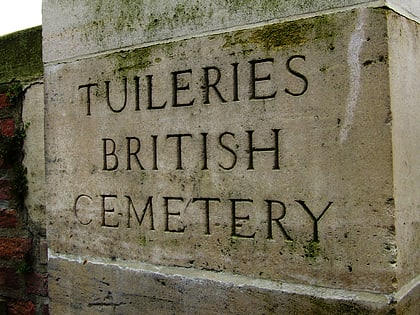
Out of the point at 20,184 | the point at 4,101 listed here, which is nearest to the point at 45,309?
the point at 20,184

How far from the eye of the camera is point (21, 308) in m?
2.77

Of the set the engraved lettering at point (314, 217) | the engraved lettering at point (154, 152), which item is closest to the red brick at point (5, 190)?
the engraved lettering at point (154, 152)

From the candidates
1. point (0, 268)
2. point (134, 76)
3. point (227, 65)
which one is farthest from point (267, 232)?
point (0, 268)

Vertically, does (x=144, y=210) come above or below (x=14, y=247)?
above

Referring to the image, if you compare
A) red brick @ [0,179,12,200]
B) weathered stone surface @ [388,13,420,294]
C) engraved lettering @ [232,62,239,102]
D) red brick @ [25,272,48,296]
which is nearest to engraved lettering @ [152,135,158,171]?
engraved lettering @ [232,62,239,102]

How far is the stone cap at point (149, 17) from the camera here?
1.80 m

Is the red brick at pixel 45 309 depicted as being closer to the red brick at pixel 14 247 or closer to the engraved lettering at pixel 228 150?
the red brick at pixel 14 247

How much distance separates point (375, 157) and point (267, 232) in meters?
0.41

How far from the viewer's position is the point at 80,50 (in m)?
2.27

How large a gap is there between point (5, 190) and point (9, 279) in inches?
16.5

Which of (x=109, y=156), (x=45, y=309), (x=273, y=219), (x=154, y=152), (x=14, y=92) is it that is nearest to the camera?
(x=273, y=219)

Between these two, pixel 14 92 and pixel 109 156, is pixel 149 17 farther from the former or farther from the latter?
pixel 14 92

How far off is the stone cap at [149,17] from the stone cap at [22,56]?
34cm

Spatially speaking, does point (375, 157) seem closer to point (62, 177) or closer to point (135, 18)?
point (135, 18)
